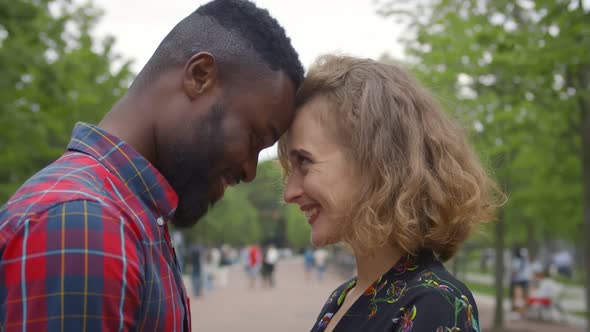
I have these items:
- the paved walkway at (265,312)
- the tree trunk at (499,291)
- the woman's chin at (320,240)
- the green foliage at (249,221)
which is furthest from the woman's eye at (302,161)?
the green foliage at (249,221)

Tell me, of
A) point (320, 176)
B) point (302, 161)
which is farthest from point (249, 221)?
point (320, 176)

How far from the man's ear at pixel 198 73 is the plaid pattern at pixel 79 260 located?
350 mm

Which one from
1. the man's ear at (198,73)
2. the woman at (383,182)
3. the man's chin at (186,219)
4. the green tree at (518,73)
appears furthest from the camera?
the green tree at (518,73)

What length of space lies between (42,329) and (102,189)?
363 mm

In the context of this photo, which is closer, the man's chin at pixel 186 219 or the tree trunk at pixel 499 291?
the man's chin at pixel 186 219

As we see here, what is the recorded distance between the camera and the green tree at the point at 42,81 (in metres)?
8.38

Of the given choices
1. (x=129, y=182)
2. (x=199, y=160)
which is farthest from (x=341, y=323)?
(x=129, y=182)

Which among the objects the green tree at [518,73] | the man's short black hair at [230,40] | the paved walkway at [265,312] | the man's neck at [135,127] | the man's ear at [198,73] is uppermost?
the green tree at [518,73]

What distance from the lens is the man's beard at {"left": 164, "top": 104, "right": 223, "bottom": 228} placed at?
1.79 metres

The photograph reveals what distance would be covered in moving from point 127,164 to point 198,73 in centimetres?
33

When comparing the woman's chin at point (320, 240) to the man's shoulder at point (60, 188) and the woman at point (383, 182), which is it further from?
the man's shoulder at point (60, 188)

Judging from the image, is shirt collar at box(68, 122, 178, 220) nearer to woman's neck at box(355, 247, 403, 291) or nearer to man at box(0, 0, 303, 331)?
man at box(0, 0, 303, 331)

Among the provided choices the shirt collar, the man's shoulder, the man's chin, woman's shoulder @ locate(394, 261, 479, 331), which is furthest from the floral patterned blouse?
the man's shoulder

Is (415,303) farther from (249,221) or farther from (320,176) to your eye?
(249,221)
